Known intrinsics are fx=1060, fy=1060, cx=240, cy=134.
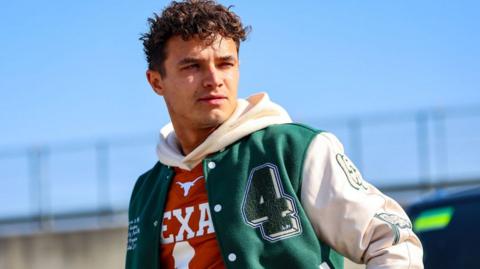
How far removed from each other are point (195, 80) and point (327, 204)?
2.23 feet

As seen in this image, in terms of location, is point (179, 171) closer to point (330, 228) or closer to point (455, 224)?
point (330, 228)

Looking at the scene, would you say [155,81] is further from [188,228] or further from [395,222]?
[395,222]

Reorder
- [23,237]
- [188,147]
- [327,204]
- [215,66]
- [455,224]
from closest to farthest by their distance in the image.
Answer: [327,204], [215,66], [188,147], [455,224], [23,237]

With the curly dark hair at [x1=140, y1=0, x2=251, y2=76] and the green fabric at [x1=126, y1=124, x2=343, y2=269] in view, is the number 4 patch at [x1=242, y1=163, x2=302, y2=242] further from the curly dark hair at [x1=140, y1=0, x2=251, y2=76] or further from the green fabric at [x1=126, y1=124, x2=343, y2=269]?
the curly dark hair at [x1=140, y1=0, x2=251, y2=76]

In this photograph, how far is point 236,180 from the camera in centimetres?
369

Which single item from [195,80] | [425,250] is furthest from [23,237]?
[195,80]

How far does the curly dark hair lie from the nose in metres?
0.12

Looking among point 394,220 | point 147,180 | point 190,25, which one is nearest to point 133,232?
point 147,180

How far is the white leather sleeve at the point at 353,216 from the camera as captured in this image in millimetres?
3445

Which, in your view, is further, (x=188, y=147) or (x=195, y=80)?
(x=188, y=147)

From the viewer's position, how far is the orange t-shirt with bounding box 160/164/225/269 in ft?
12.0

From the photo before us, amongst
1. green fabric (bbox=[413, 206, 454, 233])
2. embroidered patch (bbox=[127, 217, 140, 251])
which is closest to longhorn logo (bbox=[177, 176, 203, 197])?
embroidered patch (bbox=[127, 217, 140, 251])

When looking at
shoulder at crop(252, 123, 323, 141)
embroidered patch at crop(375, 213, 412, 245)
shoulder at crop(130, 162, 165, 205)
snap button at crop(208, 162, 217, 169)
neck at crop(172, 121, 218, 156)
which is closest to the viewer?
embroidered patch at crop(375, 213, 412, 245)

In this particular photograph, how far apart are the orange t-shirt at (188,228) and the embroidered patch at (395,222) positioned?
0.57 meters
